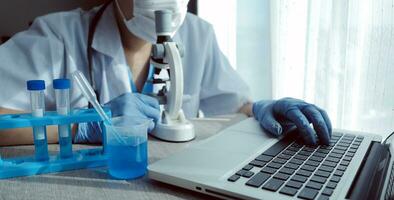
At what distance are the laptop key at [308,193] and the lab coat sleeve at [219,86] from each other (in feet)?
2.32

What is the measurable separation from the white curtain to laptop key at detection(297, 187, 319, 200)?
0.66 meters

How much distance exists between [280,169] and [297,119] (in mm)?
203

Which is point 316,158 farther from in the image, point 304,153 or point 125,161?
point 125,161

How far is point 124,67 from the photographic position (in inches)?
41.8

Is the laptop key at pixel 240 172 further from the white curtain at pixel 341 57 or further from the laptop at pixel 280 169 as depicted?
the white curtain at pixel 341 57

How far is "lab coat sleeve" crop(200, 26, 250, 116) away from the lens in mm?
1215

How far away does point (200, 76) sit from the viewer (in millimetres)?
1264

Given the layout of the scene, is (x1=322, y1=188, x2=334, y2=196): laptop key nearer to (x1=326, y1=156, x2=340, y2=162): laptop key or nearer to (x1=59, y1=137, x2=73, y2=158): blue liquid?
(x1=326, y1=156, x2=340, y2=162): laptop key

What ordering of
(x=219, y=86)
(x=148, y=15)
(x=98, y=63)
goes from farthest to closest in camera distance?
(x=219, y=86) → (x=98, y=63) → (x=148, y=15)

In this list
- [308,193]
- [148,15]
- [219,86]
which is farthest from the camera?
[219,86]

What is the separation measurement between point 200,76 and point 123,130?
27.6 inches

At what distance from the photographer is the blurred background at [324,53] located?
1.01 metres

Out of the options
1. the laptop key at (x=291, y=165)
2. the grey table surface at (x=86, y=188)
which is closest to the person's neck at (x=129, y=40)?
the grey table surface at (x=86, y=188)

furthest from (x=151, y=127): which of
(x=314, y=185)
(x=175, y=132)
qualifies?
(x=314, y=185)
